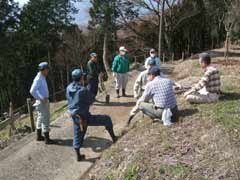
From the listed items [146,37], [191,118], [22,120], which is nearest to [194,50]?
[146,37]

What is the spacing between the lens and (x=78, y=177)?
6531 mm

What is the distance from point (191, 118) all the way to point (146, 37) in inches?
1048

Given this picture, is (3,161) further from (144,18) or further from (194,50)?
(194,50)

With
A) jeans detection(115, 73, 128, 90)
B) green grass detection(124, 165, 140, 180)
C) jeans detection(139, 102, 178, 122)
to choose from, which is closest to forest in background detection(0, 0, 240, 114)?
jeans detection(115, 73, 128, 90)

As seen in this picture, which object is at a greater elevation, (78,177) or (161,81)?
(161,81)

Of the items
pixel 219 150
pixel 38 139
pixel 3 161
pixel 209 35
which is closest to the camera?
pixel 219 150

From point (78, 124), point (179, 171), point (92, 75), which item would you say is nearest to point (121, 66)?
point (92, 75)

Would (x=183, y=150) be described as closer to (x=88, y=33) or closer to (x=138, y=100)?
(x=138, y=100)

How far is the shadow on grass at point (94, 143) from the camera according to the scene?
25.1 feet

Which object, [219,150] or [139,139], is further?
[139,139]

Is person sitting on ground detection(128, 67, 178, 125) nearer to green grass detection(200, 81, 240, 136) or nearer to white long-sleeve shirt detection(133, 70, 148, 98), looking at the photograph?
green grass detection(200, 81, 240, 136)

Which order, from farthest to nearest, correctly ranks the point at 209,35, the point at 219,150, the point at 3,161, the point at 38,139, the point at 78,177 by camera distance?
the point at 209,35 → the point at 38,139 → the point at 3,161 → the point at 78,177 → the point at 219,150

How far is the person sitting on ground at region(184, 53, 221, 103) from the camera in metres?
7.93

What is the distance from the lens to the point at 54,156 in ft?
24.5
